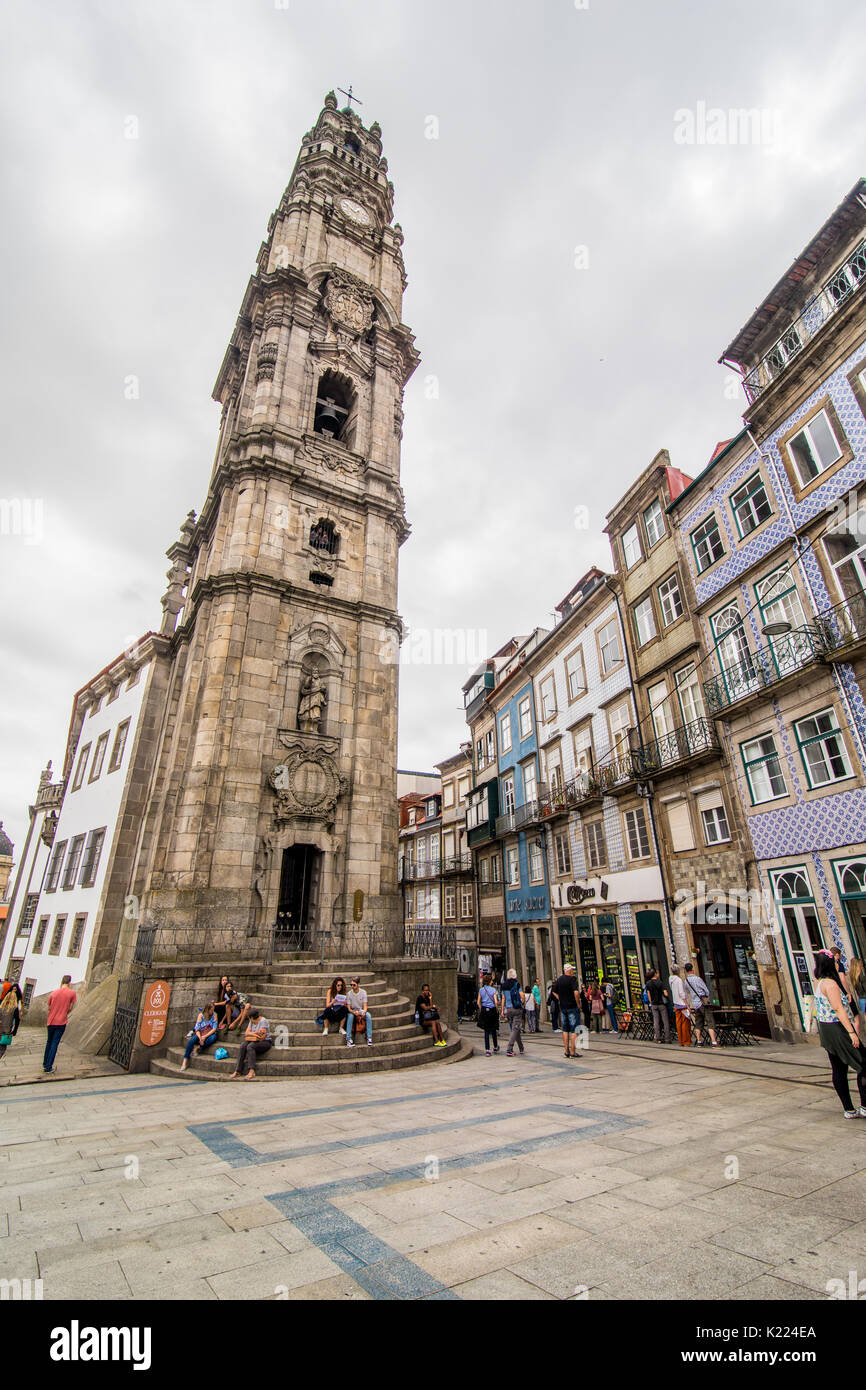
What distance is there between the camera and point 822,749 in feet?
45.6

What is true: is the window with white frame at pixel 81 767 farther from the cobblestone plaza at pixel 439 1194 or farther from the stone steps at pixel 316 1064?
the cobblestone plaza at pixel 439 1194

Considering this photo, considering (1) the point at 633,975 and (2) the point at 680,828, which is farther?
(1) the point at 633,975

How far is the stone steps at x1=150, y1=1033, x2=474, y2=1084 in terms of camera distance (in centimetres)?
1080

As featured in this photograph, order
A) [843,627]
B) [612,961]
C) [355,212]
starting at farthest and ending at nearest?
[355,212] < [612,961] < [843,627]

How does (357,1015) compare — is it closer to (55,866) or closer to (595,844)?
(595,844)

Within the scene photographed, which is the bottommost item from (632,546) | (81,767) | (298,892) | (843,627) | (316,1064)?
(316,1064)

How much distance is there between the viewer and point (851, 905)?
1291cm

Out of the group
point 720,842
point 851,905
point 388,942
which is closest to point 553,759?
point 720,842

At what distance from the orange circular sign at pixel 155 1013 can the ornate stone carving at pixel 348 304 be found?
23939mm

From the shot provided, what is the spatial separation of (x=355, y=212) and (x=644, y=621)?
23163 mm

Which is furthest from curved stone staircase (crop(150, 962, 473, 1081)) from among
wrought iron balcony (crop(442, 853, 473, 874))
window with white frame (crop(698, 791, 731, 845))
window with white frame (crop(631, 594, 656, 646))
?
wrought iron balcony (crop(442, 853, 473, 874))

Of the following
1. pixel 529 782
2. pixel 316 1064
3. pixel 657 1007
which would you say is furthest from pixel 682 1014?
pixel 529 782

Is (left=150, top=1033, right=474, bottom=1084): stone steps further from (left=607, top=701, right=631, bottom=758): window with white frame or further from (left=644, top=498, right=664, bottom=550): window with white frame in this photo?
(left=644, top=498, right=664, bottom=550): window with white frame
